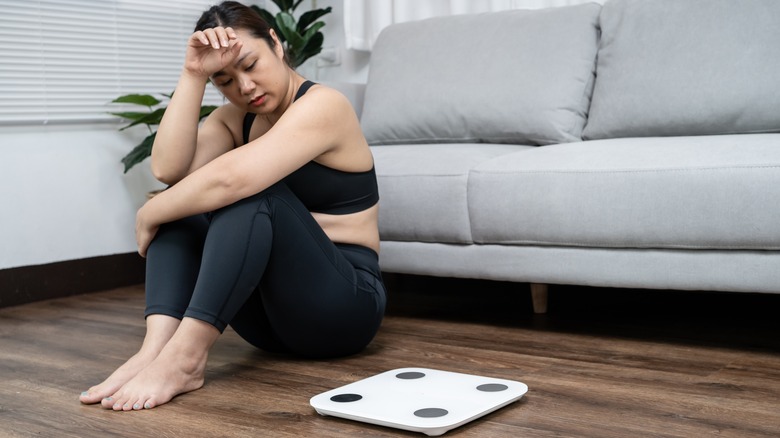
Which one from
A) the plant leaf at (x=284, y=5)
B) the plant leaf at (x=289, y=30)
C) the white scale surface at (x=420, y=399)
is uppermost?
the plant leaf at (x=284, y=5)

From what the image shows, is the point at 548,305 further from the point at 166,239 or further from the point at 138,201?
the point at 138,201

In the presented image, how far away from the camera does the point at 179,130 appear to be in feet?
6.23

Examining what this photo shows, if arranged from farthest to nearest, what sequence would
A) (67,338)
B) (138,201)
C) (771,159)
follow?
1. (138,201)
2. (67,338)
3. (771,159)

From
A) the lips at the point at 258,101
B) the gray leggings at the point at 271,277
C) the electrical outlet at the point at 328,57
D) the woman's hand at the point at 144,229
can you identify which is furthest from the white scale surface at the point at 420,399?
the electrical outlet at the point at 328,57

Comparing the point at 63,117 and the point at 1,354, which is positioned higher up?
the point at 63,117

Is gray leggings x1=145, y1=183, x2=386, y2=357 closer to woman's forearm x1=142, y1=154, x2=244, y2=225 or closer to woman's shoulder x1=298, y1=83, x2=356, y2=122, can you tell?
→ woman's forearm x1=142, y1=154, x2=244, y2=225

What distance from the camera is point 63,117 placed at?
3.10 m

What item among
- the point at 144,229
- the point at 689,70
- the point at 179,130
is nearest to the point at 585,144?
the point at 689,70

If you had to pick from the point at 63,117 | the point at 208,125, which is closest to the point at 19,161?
the point at 63,117

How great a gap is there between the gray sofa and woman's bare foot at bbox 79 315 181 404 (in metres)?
0.77

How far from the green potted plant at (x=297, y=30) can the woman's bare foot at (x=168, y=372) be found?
6.64ft

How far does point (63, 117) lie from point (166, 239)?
5.04 ft

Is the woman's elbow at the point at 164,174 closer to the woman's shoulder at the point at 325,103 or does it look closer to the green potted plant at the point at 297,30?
the woman's shoulder at the point at 325,103

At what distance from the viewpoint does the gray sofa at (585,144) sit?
6.12 feet
